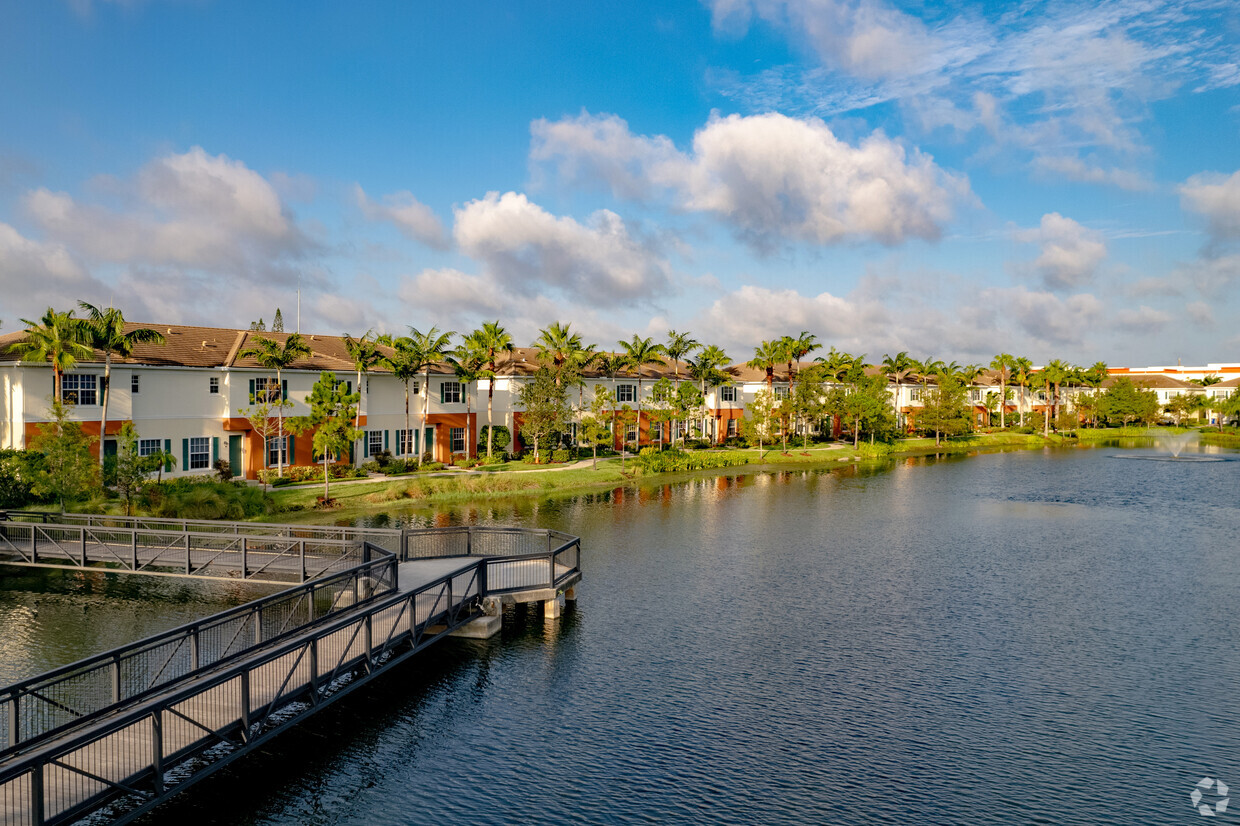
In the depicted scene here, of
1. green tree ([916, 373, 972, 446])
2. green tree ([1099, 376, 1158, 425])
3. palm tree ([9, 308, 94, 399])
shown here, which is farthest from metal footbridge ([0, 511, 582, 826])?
green tree ([1099, 376, 1158, 425])

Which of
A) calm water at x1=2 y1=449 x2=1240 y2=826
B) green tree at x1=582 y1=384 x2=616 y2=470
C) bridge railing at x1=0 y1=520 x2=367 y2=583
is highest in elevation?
green tree at x1=582 y1=384 x2=616 y2=470

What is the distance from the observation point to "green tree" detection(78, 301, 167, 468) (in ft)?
131

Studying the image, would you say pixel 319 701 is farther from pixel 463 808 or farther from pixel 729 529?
pixel 729 529

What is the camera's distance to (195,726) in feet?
45.5

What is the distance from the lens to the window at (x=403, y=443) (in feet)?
189

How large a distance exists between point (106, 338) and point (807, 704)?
129 feet

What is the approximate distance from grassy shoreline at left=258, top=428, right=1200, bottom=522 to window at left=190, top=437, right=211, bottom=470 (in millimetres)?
6143

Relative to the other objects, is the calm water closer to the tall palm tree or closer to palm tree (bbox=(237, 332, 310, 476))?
palm tree (bbox=(237, 332, 310, 476))

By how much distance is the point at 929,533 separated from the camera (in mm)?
39406

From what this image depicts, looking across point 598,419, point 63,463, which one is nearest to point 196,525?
point 63,463

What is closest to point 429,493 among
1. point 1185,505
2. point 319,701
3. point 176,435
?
point 176,435

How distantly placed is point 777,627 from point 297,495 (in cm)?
3094

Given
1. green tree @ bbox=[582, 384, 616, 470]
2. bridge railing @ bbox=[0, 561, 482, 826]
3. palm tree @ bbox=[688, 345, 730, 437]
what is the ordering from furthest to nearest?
palm tree @ bbox=[688, 345, 730, 437] → green tree @ bbox=[582, 384, 616, 470] → bridge railing @ bbox=[0, 561, 482, 826]

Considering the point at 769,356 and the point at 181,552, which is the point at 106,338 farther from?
the point at 769,356
